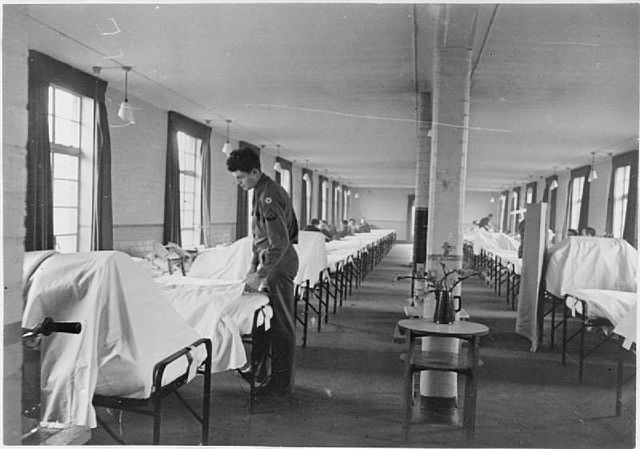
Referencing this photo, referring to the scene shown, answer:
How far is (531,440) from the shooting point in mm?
3449

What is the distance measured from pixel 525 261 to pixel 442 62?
8.56 feet

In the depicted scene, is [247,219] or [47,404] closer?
[47,404]

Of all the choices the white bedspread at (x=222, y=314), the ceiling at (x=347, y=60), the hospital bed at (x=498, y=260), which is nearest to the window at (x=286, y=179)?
the hospital bed at (x=498, y=260)

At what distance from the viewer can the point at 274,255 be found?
390cm

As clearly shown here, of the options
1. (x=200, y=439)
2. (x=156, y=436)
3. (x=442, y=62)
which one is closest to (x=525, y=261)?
(x=442, y=62)

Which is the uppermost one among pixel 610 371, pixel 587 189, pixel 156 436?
pixel 587 189

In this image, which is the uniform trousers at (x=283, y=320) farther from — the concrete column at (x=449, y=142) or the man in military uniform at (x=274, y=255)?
the concrete column at (x=449, y=142)

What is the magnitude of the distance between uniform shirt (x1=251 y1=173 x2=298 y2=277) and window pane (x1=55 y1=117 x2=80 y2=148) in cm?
345

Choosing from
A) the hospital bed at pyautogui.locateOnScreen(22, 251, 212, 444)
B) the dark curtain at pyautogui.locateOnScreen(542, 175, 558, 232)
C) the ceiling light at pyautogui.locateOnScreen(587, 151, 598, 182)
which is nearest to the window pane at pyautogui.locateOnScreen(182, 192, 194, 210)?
the hospital bed at pyautogui.locateOnScreen(22, 251, 212, 444)

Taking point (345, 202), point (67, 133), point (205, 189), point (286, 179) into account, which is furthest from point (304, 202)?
point (67, 133)

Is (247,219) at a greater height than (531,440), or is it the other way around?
(247,219)

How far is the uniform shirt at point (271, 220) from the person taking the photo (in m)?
3.89

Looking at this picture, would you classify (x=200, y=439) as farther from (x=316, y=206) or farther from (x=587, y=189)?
(x=316, y=206)

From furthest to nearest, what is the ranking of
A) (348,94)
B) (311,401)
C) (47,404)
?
(348,94)
(311,401)
(47,404)
